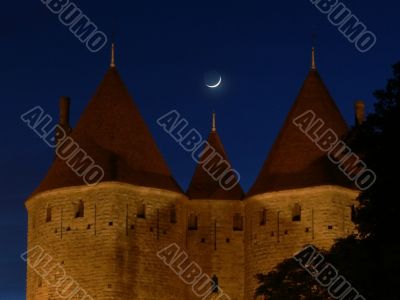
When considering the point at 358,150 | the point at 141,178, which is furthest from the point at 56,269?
the point at 358,150

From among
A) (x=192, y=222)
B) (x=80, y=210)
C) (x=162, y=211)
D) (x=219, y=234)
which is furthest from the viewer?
(x=192, y=222)

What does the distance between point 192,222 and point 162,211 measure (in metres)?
1.98

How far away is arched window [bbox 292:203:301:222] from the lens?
44438mm

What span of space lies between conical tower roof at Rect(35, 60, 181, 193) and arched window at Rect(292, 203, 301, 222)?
417 centimetres

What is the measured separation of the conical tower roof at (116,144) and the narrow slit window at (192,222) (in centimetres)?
123

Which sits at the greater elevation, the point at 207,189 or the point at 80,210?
the point at 207,189

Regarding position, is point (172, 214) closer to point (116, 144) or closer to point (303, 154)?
point (116, 144)

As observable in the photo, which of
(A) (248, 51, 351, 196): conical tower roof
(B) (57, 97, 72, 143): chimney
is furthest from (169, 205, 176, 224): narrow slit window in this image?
(B) (57, 97, 72, 143): chimney

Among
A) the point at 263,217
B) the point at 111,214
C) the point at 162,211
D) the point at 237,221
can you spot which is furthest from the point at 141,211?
the point at 263,217

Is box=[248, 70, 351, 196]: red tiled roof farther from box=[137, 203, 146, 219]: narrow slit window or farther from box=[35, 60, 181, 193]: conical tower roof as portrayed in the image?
box=[137, 203, 146, 219]: narrow slit window

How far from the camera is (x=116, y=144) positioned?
1807 inches

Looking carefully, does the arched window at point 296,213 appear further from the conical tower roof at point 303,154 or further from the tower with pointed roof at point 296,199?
the conical tower roof at point 303,154

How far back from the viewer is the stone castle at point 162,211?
144 feet

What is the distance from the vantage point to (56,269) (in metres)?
44.3
